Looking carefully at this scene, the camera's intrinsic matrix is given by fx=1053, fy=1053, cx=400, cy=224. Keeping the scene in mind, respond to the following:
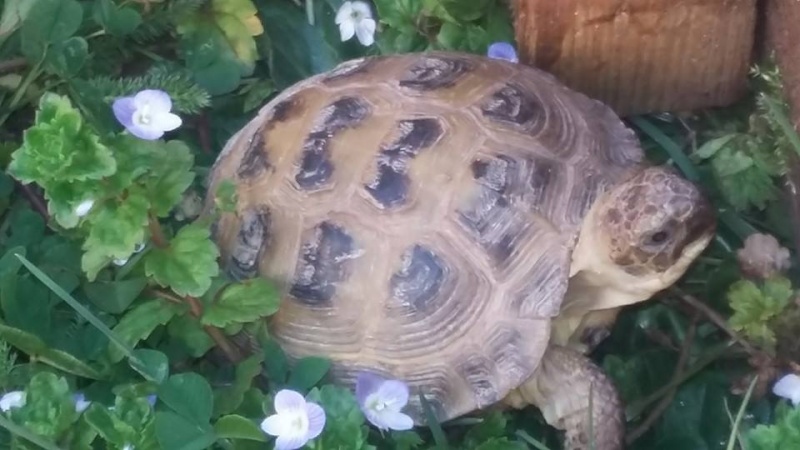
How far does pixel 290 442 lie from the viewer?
1.10 meters

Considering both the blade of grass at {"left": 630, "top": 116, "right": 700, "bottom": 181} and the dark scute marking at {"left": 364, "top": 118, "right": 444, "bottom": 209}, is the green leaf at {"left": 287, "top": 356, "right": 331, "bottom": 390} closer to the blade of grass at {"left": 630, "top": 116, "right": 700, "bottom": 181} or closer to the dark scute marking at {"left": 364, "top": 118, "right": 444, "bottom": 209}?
the dark scute marking at {"left": 364, "top": 118, "right": 444, "bottom": 209}

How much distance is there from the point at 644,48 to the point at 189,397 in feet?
2.62

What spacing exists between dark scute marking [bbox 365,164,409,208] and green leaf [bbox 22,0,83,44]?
571mm

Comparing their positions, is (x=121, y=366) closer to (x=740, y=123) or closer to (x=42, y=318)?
(x=42, y=318)

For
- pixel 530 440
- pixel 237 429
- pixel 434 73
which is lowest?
pixel 530 440

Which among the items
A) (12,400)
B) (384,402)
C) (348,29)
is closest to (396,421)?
(384,402)

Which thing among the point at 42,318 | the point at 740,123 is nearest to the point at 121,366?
the point at 42,318

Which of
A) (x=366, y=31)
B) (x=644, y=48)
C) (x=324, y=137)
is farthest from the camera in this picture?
(x=366, y=31)

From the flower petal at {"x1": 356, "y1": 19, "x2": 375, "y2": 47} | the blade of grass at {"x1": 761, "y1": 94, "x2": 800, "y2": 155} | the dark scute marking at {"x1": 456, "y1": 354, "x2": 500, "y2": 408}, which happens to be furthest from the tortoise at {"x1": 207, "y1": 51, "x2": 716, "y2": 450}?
the flower petal at {"x1": 356, "y1": 19, "x2": 375, "y2": 47}

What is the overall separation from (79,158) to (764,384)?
0.85 metres

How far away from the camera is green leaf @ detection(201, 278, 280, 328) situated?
1213 millimetres

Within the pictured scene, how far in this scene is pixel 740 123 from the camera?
5.18ft

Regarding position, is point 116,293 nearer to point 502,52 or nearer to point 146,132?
point 146,132

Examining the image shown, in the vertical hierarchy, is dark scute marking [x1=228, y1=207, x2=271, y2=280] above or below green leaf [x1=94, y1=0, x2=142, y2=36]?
below
